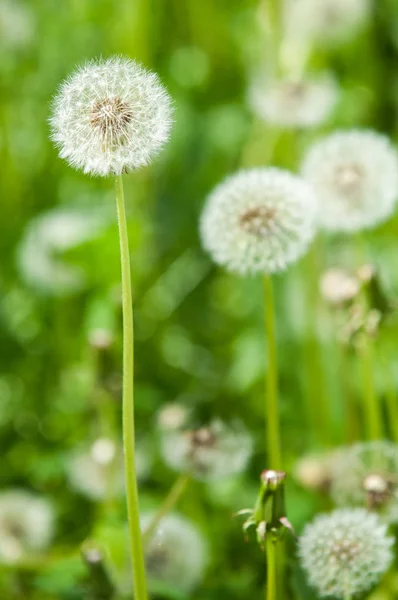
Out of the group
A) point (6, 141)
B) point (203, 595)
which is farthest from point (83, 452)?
point (6, 141)

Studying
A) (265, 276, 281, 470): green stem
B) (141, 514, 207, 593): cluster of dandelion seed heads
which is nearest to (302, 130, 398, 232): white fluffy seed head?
(265, 276, 281, 470): green stem

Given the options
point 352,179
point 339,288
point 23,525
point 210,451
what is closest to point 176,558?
point 210,451

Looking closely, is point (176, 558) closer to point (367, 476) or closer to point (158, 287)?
point (367, 476)

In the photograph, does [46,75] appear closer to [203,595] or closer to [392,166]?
[392,166]

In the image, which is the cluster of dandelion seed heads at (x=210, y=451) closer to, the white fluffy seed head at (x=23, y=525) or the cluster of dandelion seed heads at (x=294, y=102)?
the white fluffy seed head at (x=23, y=525)

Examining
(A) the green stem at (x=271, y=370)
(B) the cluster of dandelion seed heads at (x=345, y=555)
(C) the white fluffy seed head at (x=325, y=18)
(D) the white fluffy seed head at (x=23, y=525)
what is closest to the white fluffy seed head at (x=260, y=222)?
(A) the green stem at (x=271, y=370)

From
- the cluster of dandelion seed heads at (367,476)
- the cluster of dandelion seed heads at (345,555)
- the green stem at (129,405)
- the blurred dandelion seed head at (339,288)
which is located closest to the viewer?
the green stem at (129,405)
